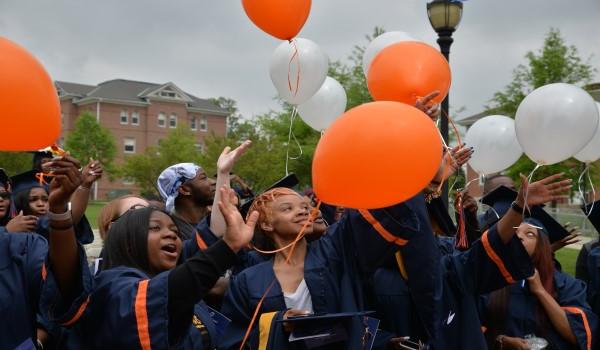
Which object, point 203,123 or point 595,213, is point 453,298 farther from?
point 203,123

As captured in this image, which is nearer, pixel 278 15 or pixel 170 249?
pixel 170 249

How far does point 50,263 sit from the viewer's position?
2.30m

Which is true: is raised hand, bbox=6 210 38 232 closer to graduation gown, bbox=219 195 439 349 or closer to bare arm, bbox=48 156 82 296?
graduation gown, bbox=219 195 439 349

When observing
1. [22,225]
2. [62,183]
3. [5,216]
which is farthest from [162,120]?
[62,183]

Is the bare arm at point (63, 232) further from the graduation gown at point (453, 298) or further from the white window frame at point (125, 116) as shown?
the white window frame at point (125, 116)

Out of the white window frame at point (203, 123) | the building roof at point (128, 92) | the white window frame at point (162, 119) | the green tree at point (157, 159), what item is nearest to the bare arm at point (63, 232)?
the green tree at point (157, 159)

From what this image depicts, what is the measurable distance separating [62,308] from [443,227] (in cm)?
232

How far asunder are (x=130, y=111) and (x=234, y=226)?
62.5 meters

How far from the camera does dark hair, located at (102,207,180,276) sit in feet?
9.13

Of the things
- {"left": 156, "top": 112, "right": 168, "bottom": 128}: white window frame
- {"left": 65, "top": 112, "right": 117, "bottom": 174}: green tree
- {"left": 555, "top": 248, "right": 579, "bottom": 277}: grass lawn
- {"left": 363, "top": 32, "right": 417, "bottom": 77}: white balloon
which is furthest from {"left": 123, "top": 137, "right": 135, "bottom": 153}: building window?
{"left": 363, "top": 32, "right": 417, "bottom": 77}: white balloon

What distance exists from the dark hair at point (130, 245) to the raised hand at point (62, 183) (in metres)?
0.56

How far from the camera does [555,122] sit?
4070 millimetres

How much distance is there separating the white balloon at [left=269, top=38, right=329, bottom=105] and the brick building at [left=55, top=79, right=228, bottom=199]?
54374mm

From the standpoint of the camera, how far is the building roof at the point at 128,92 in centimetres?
6133
